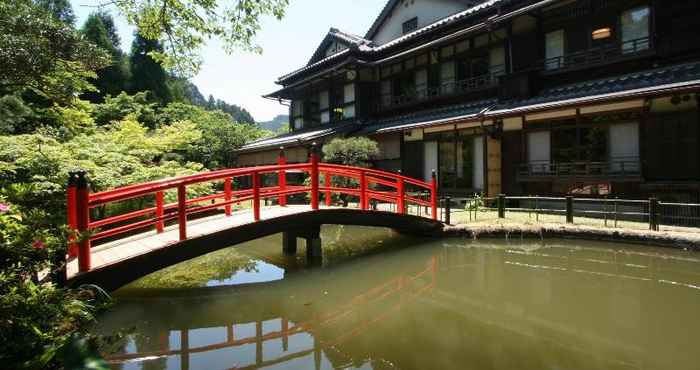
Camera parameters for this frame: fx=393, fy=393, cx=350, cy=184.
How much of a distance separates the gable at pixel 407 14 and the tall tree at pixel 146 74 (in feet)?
83.7

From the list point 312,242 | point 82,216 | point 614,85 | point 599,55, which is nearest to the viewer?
point 82,216

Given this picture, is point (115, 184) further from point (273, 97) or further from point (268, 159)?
point (273, 97)

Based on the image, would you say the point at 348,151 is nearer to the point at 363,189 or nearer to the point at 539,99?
the point at 363,189

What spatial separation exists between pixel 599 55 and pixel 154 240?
14.2m

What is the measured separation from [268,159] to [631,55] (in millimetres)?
17586

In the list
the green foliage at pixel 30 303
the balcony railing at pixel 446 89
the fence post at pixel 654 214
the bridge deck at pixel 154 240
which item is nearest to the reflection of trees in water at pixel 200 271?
the bridge deck at pixel 154 240

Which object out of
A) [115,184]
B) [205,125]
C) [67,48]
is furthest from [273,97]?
[115,184]

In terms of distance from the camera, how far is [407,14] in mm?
22188

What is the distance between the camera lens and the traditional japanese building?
Result: 35.7ft

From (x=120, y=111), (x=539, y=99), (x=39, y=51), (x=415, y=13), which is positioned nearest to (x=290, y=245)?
(x=39, y=51)

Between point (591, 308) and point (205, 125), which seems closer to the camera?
point (591, 308)

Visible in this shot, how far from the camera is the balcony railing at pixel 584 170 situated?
37.3ft

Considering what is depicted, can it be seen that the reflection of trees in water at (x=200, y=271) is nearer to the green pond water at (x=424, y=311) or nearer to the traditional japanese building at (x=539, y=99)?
the green pond water at (x=424, y=311)

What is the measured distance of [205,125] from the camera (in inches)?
1072
